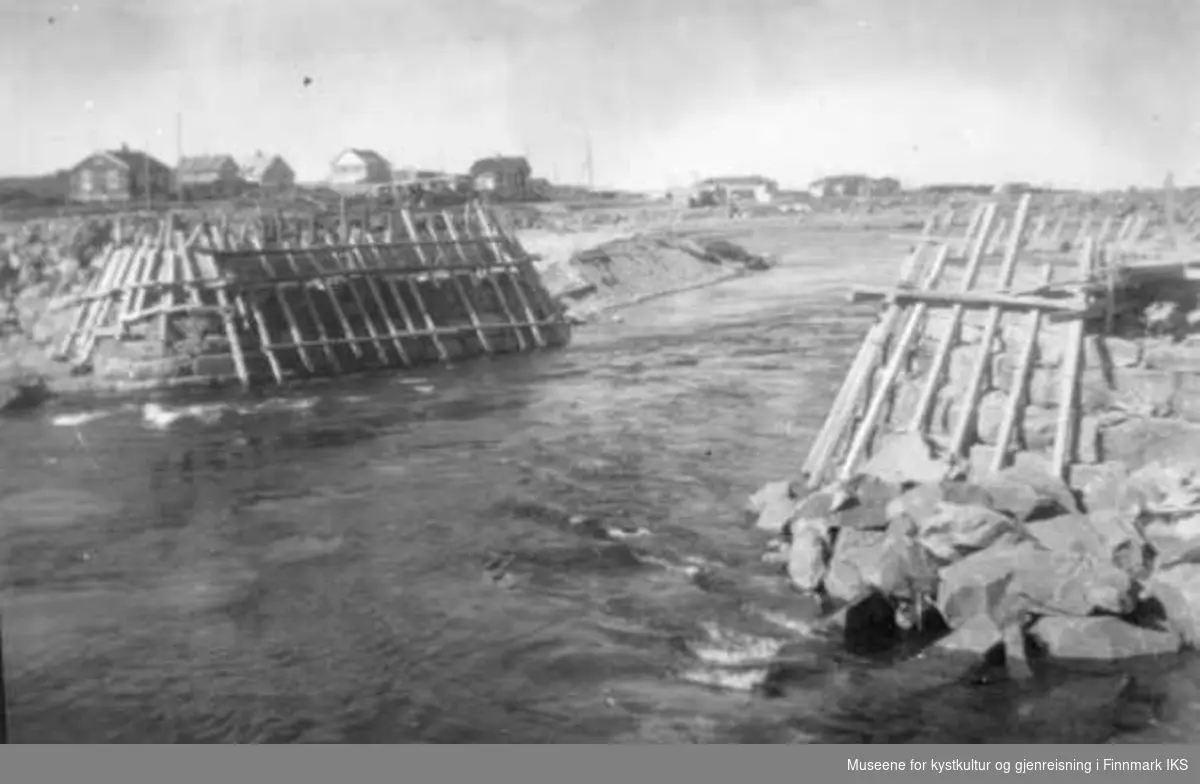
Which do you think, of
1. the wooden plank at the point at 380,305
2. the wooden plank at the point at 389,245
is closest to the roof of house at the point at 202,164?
the wooden plank at the point at 380,305

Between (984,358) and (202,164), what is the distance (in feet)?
18.6

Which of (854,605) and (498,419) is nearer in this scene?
(854,605)

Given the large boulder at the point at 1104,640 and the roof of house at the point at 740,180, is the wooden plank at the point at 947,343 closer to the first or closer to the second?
the roof of house at the point at 740,180

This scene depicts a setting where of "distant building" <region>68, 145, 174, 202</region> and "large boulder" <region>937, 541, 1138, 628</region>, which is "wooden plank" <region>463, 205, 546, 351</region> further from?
"large boulder" <region>937, 541, 1138, 628</region>

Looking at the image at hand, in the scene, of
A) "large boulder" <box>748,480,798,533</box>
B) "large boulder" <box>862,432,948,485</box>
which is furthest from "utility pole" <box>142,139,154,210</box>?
"large boulder" <box>862,432,948,485</box>

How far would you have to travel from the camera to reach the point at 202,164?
26.6ft

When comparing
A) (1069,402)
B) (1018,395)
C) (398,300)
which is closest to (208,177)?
(398,300)

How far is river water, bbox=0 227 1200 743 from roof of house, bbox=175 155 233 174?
6.65ft

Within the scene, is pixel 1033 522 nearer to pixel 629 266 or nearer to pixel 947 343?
pixel 947 343
